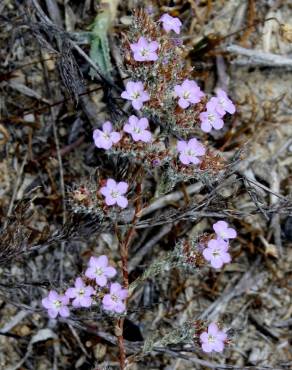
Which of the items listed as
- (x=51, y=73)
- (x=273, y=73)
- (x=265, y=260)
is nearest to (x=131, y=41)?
(x=51, y=73)

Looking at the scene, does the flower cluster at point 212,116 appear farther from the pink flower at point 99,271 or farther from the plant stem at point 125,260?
the pink flower at point 99,271

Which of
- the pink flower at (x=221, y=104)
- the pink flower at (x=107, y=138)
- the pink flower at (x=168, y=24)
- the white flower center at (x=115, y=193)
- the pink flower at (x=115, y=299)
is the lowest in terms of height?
the pink flower at (x=115, y=299)

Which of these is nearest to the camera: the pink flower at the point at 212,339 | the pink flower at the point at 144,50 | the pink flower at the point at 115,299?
the pink flower at the point at 144,50

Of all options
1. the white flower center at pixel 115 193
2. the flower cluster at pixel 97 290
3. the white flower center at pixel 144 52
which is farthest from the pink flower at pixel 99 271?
the white flower center at pixel 144 52

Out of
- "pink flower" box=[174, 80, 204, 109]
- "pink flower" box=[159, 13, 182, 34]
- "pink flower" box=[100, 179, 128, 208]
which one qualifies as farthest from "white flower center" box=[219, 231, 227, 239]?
"pink flower" box=[159, 13, 182, 34]

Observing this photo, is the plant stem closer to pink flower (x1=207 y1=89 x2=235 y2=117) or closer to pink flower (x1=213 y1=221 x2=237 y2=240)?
pink flower (x1=213 y1=221 x2=237 y2=240)

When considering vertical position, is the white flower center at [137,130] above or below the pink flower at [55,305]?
above

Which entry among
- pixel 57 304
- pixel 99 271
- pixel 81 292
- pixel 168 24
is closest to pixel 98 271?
pixel 99 271
